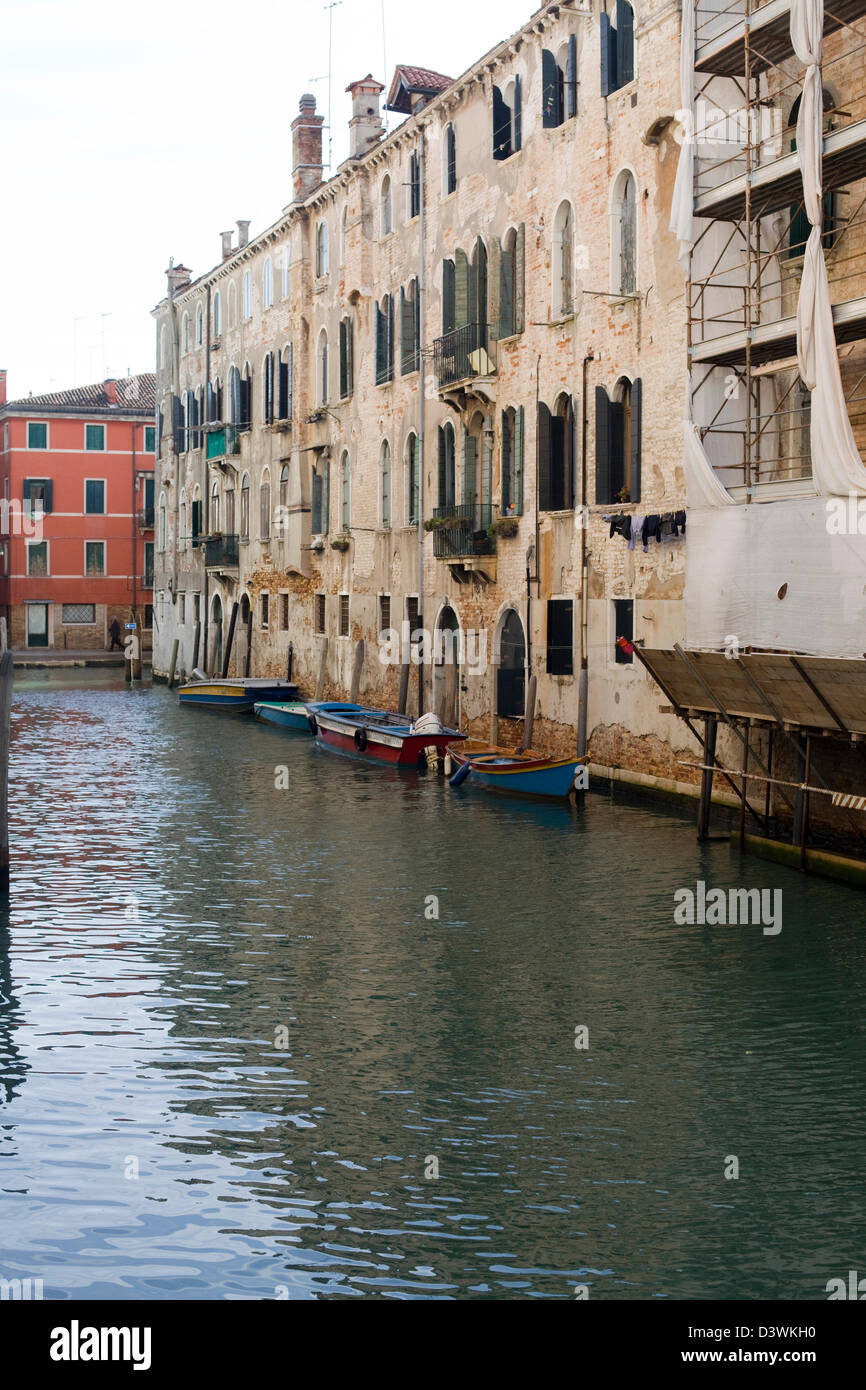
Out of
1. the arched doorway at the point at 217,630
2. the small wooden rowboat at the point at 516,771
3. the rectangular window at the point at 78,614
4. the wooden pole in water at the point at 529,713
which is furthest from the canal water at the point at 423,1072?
the rectangular window at the point at 78,614

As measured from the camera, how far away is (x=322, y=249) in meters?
34.5

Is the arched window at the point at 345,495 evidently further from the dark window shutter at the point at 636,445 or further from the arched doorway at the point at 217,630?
the dark window shutter at the point at 636,445

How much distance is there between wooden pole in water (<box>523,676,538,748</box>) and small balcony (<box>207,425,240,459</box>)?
20.8 meters

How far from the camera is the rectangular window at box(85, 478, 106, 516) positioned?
5575cm

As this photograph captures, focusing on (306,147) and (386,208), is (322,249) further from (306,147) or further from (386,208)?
(386,208)

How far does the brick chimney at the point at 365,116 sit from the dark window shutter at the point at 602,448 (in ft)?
42.9

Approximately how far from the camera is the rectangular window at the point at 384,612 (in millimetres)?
30125

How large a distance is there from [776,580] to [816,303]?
2.57m

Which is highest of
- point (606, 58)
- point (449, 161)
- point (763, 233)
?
point (449, 161)

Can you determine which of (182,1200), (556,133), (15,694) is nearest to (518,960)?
(182,1200)

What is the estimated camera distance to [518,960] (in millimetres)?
12188

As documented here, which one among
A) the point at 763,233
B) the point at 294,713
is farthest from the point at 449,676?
the point at 763,233
